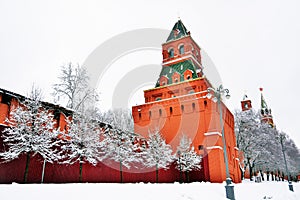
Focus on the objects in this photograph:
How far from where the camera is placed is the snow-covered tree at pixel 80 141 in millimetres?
17531

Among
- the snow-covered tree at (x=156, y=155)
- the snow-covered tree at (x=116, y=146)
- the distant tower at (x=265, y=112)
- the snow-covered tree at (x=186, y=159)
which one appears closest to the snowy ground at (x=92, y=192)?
the snow-covered tree at (x=116, y=146)

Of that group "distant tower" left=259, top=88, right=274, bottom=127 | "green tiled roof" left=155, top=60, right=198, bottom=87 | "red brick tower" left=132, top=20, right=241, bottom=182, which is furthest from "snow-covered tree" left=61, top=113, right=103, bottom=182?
"distant tower" left=259, top=88, right=274, bottom=127

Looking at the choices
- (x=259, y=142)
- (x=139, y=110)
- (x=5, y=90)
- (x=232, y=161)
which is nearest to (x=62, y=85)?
(x=139, y=110)

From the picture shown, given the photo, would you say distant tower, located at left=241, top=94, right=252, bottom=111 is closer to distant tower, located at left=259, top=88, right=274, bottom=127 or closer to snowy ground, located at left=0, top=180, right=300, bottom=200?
distant tower, located at left=259, top=88, right=274, bottom=127

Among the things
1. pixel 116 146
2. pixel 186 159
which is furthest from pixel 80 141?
pixel 186 159

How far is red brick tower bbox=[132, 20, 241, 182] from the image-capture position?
2977 cm

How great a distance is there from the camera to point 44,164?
16.3 metres

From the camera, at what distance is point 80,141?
1758 cm

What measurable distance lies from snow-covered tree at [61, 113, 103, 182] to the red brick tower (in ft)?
48.4

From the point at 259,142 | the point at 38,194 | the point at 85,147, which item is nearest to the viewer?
the point at 38,194

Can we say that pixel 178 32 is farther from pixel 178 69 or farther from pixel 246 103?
pixel 246 103

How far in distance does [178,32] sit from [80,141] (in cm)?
2838

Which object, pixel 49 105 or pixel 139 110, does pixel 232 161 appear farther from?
pixel 49 105

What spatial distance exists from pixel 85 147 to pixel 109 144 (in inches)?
147
